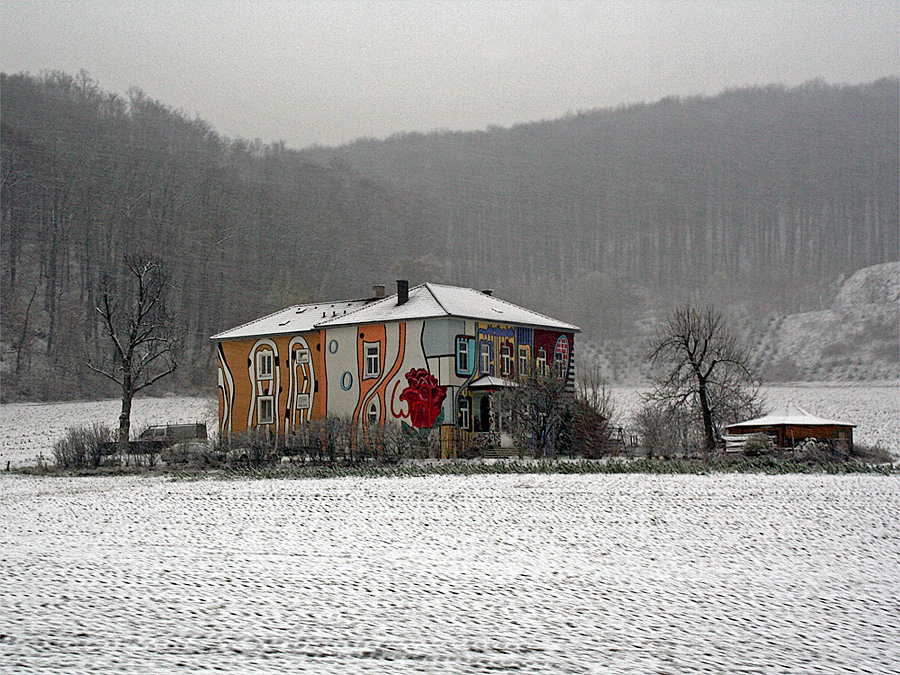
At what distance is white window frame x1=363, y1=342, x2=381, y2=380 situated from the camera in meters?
39.5

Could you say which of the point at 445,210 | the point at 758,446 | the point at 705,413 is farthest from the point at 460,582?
the point at 445,210

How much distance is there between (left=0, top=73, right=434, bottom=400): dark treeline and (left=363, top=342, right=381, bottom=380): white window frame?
34618 mm

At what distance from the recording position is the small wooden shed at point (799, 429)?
33.2 metres

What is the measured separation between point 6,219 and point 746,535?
233 ft

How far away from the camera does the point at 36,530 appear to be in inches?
695

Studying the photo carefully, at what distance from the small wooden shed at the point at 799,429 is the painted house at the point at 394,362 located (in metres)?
7.64

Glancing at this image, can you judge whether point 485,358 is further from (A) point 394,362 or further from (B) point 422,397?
(A) point 394,362

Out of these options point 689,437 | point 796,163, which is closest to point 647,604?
point 689,437

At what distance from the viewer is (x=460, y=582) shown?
41.2 ft

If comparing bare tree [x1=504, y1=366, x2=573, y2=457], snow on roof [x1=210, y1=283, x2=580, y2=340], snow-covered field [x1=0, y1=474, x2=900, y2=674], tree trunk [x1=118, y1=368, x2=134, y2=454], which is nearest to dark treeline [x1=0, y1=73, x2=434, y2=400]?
tree trunk [x1=118, y1=368, x2=134, y2=454]

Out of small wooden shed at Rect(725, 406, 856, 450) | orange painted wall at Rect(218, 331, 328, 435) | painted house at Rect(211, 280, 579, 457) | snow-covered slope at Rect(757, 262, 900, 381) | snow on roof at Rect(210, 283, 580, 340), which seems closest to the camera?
small wooden shed at Rect(725, 406, 856, 450)

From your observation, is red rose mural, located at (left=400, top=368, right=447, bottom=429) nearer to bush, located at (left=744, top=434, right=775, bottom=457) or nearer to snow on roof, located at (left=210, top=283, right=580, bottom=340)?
snow on roof, located at (left=210, top=283, right=580, bottom=340)

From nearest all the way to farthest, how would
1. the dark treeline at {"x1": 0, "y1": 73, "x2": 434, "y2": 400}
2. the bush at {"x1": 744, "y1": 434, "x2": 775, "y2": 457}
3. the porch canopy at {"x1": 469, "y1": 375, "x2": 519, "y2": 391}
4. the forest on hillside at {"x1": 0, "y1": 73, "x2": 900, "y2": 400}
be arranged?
the bush at {"x1": 744, "y1": 434, "x2": 775, "y2": 457} < the porch canopy at {"x1": 469, "y1": 375, "x2": 519, "y2": 391} < the dark treeline at {"x1": 0, "y1": 73, "x2": 434, "y2": 400} < the forest on hillside at {"x1": 0, "y1": 73, "x2": 900, "y2": 400}

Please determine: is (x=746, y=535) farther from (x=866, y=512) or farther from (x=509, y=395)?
(x=509, y=395)
